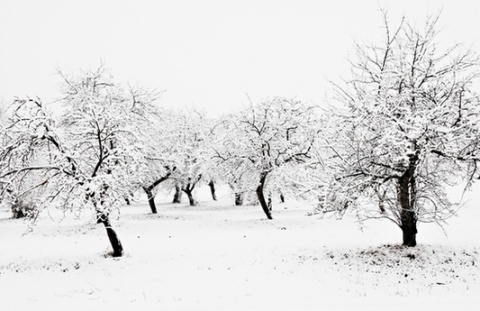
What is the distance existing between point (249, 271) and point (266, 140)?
14912 mm

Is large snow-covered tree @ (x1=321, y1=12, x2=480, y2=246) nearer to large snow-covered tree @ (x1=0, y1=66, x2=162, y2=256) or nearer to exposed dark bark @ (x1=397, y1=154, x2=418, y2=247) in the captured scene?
exposed dark bark @ (x1=397, y1=154, x2=418, y2=247)

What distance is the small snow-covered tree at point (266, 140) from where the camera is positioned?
27.6 metres

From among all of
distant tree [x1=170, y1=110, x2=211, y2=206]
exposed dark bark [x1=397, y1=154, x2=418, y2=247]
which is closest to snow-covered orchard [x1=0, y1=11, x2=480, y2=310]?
exposed dark bark [x1=397, y1=154, x2=418, y2=247]

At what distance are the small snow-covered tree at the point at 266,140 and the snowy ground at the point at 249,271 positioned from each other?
6633 mm

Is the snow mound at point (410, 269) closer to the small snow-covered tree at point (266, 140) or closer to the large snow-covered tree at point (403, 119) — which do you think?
the large snow-covered tree at point (403, 119)

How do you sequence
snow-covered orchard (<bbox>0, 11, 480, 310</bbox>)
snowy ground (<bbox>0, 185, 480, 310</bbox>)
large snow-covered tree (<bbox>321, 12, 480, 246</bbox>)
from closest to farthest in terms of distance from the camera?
1. snowy ground (<bbox>0, 185, 480, 310</bbox>)
2. snow-covered orchard (<bbox>0, 11, 480, 310</bbox>)
3. large snow-covered tree (<bbox>321, 12, 480, 246</bbox>)

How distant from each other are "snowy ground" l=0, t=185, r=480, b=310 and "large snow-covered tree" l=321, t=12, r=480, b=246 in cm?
230

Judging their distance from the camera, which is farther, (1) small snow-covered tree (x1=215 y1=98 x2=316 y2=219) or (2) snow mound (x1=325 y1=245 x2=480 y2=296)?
(1) small snow-covered tree (x1=215 y1=98 x2=316 y2=219)

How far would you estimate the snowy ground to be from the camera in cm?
1076

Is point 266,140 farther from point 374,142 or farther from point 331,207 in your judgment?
point 374,142

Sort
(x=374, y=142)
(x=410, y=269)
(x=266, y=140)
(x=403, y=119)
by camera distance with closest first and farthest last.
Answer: (x=403, y=119) → (x=410, y=269) → (x=374, y=142) → (x=266, y=140)

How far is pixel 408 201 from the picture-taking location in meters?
14.5

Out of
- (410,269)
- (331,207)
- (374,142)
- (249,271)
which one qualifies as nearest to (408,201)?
(410,269)

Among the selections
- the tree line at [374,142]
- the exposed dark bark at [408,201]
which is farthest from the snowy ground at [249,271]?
the tree line at [374,142]
